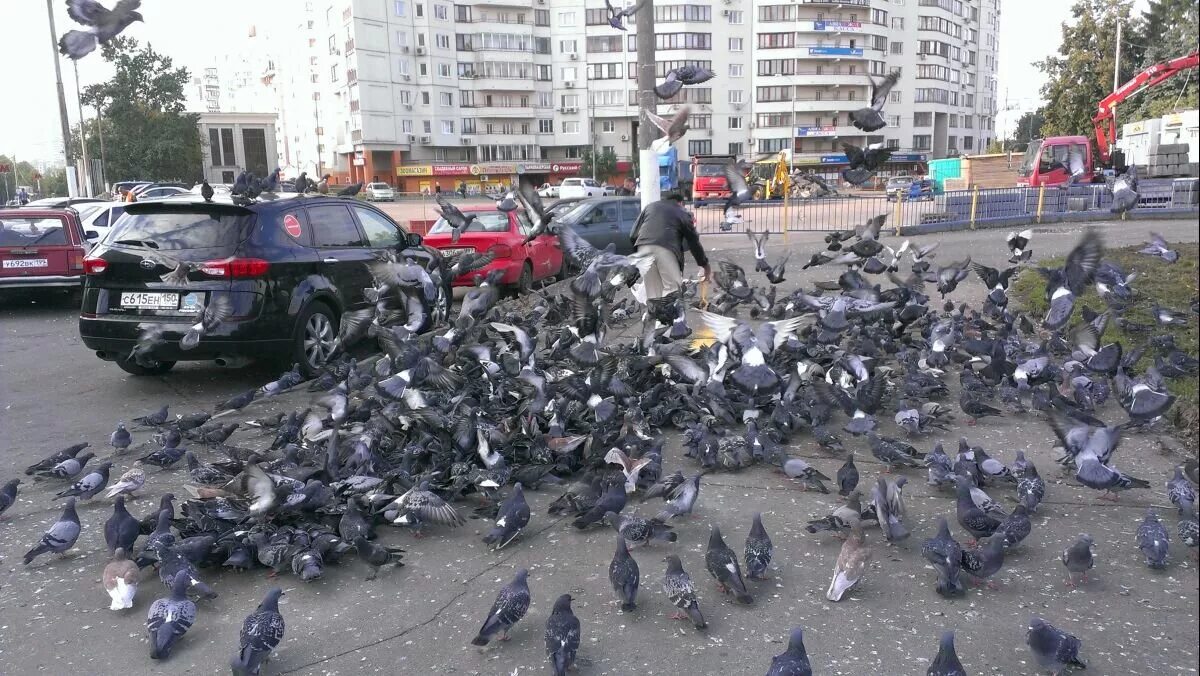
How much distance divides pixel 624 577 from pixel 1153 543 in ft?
8.34

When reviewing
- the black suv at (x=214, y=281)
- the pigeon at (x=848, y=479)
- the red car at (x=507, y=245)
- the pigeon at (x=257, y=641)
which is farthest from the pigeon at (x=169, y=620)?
the red car at (x=507, y=245)

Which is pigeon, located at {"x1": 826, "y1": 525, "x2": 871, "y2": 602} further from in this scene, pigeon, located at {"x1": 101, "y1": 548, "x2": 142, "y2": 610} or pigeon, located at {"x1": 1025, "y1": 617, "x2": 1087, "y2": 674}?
pigeon, located at {"x1": 101, "y1": 548, "x2": 142, "y2": 610}

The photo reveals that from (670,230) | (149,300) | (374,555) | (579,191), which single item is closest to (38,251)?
(149,300)

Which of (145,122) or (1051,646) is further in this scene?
(145,122)

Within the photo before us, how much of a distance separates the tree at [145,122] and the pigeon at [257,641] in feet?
165

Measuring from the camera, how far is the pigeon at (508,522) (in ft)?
14.0

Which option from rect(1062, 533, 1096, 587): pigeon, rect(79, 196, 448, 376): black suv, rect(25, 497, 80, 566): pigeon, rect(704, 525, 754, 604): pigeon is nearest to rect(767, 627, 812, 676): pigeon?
rect(704, 525, 754, 604): pigeon

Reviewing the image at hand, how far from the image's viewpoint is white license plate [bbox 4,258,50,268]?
496 inches

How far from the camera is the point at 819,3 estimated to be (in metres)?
71.4

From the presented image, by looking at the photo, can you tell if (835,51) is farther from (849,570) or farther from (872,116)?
(849,570)

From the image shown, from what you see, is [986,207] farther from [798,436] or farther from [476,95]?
[476,95]

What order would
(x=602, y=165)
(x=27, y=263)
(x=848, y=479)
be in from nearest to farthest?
(x=848, y=479) < (x=27, y=263) < (x=602, y=165)

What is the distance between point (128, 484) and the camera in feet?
16.2

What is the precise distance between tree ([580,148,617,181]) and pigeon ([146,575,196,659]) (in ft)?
231
